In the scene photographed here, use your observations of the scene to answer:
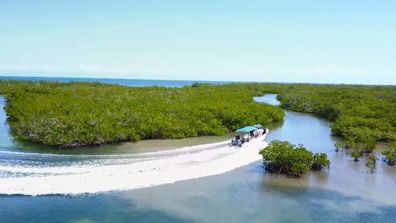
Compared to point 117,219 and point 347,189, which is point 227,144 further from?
point 117,219

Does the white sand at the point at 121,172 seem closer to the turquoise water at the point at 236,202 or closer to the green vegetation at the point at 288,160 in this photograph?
the turquoise water at the point at 236,202

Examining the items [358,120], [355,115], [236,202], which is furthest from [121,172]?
[355,115]

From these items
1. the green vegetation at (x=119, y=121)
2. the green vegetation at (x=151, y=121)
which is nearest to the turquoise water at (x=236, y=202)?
the green vegetation at (x=119, y=121)

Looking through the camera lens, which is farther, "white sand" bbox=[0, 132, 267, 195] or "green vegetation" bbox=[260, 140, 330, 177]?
"green vegetation" bbox=[260, 140, 330, 177]

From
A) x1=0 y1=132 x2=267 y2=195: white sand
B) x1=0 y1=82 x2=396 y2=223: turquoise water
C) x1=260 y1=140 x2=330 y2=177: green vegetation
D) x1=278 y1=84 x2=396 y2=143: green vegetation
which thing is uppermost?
x1=278 y1=84 x2=396 y2=143: green vegetation

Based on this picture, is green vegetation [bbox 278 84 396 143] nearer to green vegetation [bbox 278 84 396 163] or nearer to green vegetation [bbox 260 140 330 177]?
green vegetation [bbox 278 84 396 163]

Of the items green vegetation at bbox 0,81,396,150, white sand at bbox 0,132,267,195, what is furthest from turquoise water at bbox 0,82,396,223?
green vegetation at bbox 0,81,396,150
